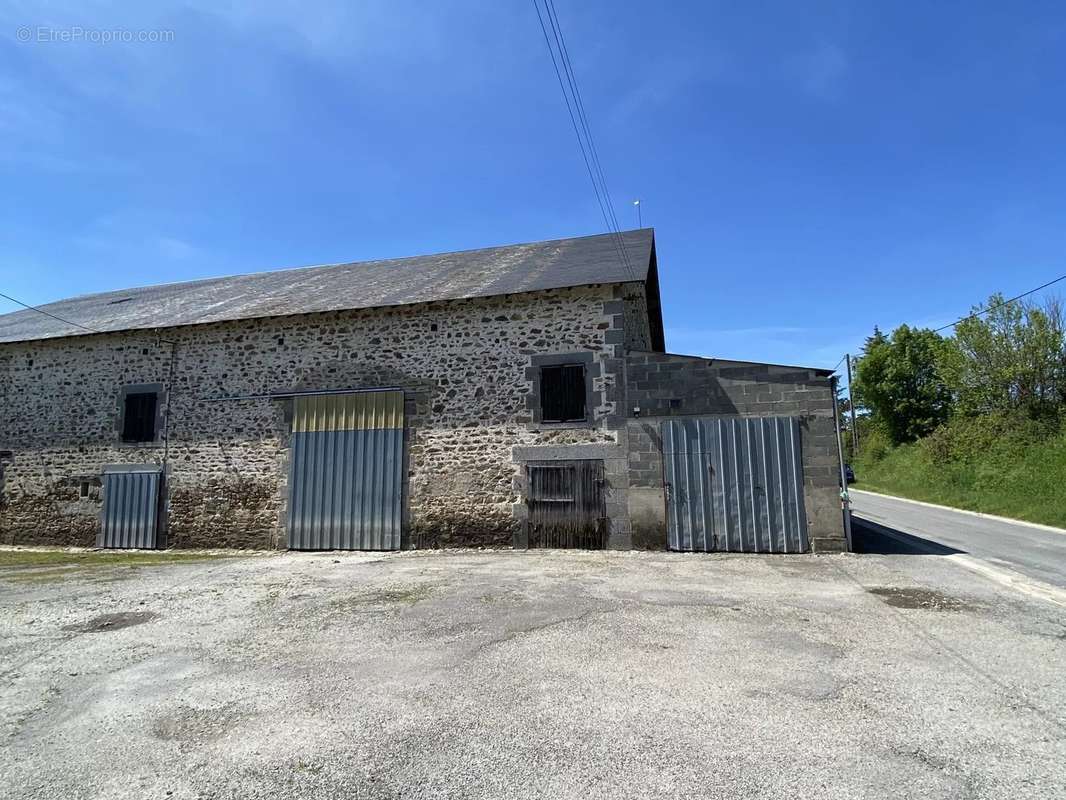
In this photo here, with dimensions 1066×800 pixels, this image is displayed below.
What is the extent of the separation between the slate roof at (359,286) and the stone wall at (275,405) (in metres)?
0.32

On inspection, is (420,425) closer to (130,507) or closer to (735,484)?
(735,484)

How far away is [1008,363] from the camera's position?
2228cm

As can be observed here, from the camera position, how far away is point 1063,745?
285 centimetres

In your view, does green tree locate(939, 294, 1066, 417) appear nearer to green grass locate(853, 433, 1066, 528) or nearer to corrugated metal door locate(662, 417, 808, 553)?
green grass locate(853, 433, 1066, 528)

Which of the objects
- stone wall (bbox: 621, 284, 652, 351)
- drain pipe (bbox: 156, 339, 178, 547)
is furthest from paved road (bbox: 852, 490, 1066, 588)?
drain pipe (bbox: 156, 339, 178, 547)

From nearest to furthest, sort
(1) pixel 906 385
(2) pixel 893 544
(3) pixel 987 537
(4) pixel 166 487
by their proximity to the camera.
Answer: (2) pixel 893 544 < (3) pixel 987 537 < (4) pixel 166 487 < (1) pixel 906 385

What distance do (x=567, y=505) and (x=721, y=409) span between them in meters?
3.13

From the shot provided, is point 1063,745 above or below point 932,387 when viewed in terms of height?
below

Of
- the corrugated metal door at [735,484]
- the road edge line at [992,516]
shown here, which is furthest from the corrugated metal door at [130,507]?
the road edge line at [992,516]

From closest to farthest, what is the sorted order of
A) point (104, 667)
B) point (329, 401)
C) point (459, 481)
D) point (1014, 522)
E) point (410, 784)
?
point (410, 784) < point (104, 667) < point (459, 481) < point (329, 401) < point (1014, 522)

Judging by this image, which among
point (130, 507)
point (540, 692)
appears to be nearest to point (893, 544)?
point (540, 692)

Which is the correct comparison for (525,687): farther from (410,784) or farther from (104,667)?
(104,667)

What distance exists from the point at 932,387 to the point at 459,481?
2981 cm

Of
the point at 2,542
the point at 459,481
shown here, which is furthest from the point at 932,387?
the point at 2,542
